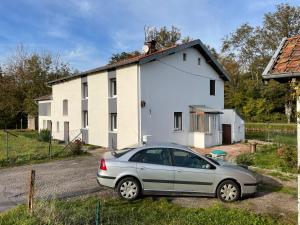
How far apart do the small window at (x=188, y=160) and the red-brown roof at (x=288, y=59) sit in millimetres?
3616

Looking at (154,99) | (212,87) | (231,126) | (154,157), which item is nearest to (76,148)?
(154,99)

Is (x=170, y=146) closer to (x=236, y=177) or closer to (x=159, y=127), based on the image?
(x=236, y=177)

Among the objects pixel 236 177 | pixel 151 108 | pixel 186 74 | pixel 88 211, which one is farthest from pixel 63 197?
pixel 186 74

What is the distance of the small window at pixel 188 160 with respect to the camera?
8578mm

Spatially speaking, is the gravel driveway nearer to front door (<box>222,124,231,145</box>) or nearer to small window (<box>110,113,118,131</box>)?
small window (<box>110,113,118,131</box>)

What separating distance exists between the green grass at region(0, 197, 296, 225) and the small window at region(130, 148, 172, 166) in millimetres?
1203

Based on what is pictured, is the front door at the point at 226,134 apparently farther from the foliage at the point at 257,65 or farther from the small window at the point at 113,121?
the foliage at the point at 257,65

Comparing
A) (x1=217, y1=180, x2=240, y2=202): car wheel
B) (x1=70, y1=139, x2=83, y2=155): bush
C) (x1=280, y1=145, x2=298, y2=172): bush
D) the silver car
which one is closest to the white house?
(x1=70, y1=139, x2=83, y2=155): bush

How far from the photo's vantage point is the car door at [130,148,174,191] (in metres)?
8.44

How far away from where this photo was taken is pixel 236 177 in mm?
8516

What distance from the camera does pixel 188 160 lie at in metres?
8.67

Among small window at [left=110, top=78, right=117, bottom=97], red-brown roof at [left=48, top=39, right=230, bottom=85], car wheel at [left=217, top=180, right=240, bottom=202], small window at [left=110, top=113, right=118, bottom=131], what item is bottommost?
car wheel at [left=217, top=180, right=240, bottom=202]

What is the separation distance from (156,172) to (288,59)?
446cm

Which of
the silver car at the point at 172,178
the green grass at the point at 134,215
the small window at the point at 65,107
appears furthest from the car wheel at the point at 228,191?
the small window at the point at 65,107
